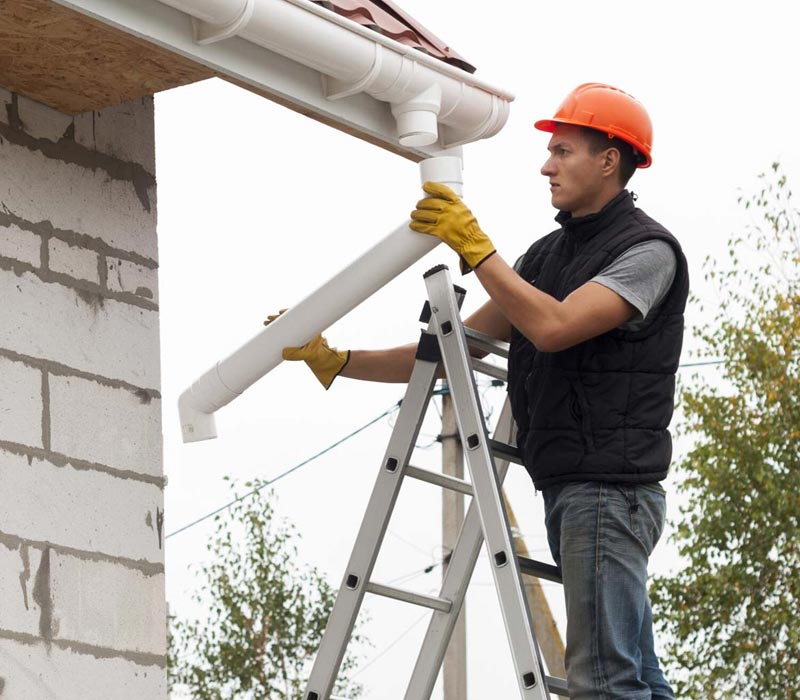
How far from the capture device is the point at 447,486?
13.8ft

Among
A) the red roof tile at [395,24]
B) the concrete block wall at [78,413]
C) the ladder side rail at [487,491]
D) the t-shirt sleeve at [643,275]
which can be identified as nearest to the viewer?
the ladder side rail at [487,491]

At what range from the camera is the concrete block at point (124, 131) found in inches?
174

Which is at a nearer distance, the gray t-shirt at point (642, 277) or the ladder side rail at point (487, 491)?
the ladder side rail at point (487, 491)

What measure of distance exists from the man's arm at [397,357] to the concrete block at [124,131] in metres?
0.85

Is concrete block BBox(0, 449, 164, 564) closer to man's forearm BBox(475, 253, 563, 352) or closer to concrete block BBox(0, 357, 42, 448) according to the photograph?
concrete block BBox(0, 357, 42, 448)

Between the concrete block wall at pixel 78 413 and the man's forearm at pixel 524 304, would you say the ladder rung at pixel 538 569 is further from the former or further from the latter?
the concrete block wall at pixel 78 413

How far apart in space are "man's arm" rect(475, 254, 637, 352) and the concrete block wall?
1.21 metres

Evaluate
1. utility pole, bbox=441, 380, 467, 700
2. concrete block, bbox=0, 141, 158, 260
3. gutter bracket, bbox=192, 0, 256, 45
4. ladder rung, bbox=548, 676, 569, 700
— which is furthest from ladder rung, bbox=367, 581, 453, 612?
Answer: utility pole, bbox=441, 380, 467, 700

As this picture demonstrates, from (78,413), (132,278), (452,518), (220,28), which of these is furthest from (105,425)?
(452,518)

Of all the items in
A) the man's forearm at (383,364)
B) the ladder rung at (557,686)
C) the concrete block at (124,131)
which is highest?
the concrete block at (124,131)

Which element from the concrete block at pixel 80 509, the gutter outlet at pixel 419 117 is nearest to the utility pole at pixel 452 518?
the concrete block at pixel 80 509

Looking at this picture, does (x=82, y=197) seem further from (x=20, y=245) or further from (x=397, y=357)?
(x=397, y=357)

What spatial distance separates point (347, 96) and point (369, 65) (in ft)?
0.68

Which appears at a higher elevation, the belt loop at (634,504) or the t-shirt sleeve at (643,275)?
the t-shirt sleeve at (643,275)
